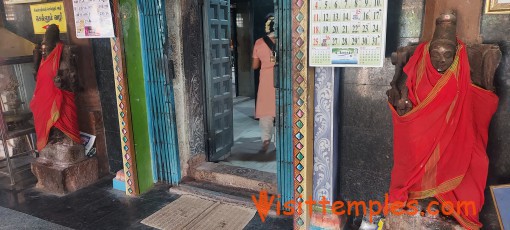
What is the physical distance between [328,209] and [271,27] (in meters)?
2.76

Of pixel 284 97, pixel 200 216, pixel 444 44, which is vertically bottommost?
pixel 200 216

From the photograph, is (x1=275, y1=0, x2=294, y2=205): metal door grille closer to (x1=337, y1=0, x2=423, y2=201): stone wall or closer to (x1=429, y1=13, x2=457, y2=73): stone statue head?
(x1=337, y1=0, x2=423, y2=201): stone wall

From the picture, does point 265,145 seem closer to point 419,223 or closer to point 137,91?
point 137,91

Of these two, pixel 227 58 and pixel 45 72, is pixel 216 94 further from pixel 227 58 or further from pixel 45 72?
pixel 45 72

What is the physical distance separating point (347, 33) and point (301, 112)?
76 centimetres

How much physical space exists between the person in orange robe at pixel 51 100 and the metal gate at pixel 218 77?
67.6 inches

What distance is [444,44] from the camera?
253cm

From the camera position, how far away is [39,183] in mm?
4848

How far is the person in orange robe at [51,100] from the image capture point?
4.50 m

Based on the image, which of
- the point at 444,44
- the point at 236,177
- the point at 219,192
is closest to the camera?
the point at 444,44

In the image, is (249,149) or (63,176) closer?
(63,176)

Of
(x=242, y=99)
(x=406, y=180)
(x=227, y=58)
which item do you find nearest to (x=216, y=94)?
(x=227, y=58)

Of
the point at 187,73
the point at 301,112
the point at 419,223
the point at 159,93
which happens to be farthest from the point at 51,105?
the point at 419,223

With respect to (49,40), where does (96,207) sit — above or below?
below
